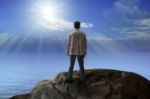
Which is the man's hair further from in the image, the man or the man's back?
the man's back

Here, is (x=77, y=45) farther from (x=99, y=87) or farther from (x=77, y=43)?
(x=99, y=87)

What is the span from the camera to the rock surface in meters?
21.6

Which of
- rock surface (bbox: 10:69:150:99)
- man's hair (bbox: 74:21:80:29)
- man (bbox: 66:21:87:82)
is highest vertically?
man's hair (bbox: 74:21:80:29)

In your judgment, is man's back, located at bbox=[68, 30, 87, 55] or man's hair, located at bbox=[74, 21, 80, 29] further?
man's back, located at bbox=[68, 30, 87, 55]

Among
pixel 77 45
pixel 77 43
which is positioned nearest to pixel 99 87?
pixel 77 45

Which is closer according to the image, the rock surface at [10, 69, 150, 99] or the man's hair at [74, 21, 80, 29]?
the man's hair at [74, 21, 80, 29]

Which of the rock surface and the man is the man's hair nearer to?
the man

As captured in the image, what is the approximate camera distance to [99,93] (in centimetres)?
2155

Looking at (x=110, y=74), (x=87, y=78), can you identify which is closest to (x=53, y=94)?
(x=87, y=78)

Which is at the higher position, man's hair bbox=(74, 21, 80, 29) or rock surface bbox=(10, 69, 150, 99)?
man's hair bbox=(74, 21, 80, 29)

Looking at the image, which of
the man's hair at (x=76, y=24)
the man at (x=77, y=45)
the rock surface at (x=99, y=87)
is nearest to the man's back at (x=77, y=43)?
the man at (x=77, y=45)

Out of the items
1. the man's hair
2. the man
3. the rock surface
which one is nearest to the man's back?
the man

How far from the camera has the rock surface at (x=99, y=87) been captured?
70.8ft

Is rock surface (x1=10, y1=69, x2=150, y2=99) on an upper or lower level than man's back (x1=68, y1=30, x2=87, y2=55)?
lower
